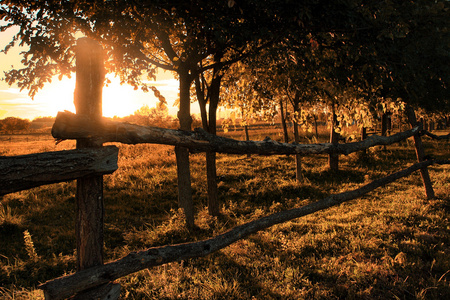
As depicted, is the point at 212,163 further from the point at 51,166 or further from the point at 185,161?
the point at 51,166

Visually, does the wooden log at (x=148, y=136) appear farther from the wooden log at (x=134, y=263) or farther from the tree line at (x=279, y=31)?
the tree line at (x=279, y=31)

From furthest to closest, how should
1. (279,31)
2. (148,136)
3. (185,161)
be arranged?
(185,161), (279,31), (148,136)

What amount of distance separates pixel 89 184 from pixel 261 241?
14.6ft

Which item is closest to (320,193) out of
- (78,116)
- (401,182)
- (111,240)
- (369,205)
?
(369,205)

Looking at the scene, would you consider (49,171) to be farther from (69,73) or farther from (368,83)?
(368,83)

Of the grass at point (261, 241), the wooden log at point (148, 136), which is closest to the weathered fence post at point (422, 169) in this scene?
the grass at point (261, 241)

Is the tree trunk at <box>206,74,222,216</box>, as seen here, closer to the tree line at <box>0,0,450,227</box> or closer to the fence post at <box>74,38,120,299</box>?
the tree line at <box>0,0,450,227</box>

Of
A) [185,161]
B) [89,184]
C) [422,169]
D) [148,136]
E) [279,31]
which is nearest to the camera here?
[89,184]

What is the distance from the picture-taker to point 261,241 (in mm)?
6234

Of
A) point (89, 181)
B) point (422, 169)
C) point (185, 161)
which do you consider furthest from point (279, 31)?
point (422, 169)

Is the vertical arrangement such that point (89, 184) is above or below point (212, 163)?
above

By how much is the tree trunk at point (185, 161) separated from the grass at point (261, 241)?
1.49ft

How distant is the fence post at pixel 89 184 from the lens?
8.97 ft

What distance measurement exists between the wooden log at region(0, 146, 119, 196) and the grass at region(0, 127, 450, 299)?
8.58 ft
